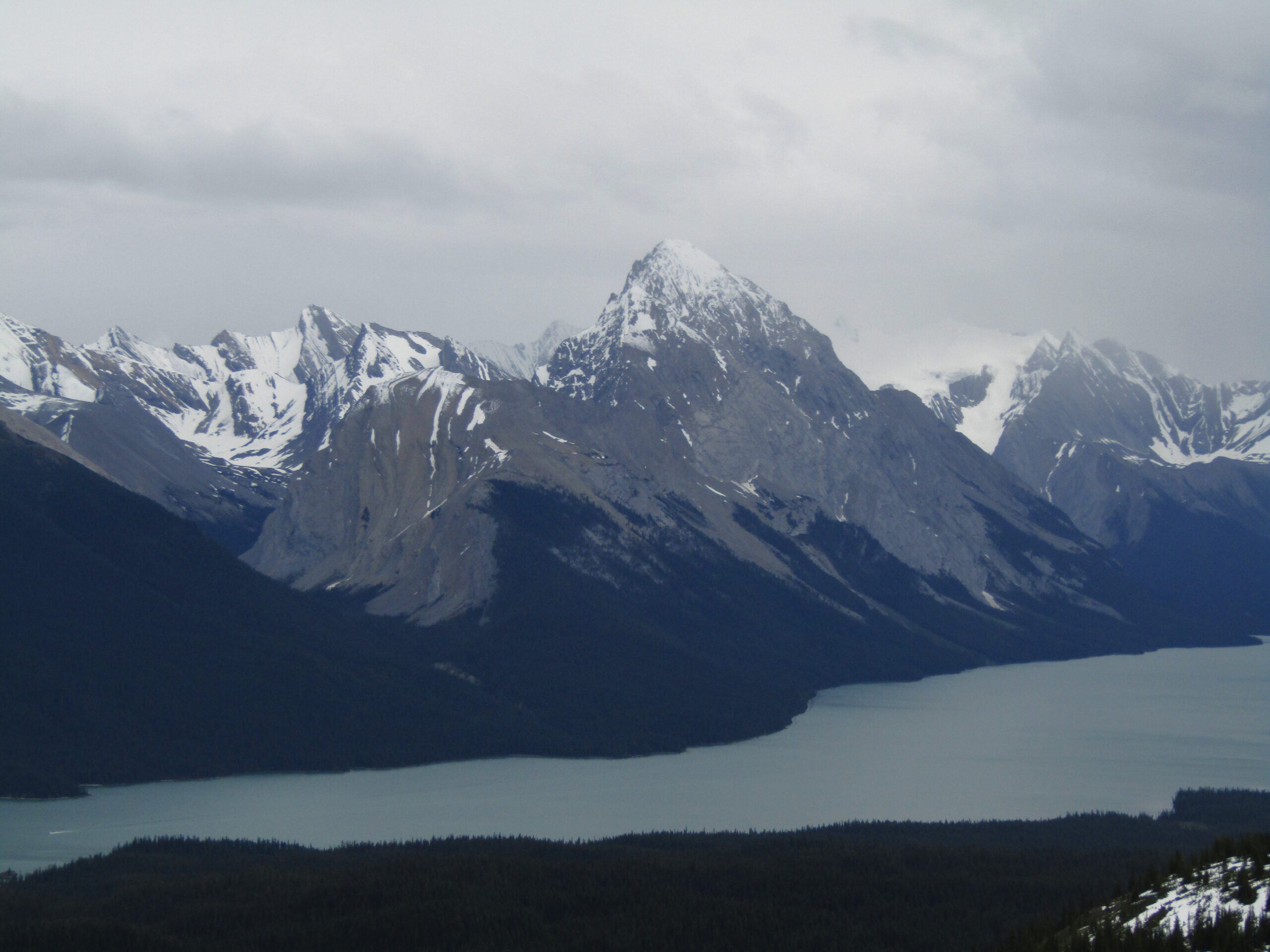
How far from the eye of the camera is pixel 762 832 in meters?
116

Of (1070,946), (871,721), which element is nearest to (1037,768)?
(871,721)

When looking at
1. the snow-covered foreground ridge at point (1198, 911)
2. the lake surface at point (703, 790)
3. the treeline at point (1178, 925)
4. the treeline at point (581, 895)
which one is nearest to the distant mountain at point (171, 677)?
the lake surface at point (703, 790)

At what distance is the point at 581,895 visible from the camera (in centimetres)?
8856

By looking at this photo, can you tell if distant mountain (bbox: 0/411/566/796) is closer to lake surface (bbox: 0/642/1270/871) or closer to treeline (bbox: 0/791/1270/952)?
lake surface (bbox: 0/642/1270/871)

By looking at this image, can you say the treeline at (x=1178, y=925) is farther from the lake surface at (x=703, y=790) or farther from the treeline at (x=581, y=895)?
the lake surface at (x=703, y=790)

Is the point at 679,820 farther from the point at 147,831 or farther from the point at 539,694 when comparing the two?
the point at 539,694

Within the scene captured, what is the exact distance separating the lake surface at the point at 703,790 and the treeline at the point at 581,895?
16.1m

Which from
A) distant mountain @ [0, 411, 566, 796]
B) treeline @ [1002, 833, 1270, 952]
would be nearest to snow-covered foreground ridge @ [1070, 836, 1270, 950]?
treeline @ [1002, 833, 1270, 952]

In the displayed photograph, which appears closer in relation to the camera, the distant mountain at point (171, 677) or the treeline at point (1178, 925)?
the treeline at point (1178, 925)

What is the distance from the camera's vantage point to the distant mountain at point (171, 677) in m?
157

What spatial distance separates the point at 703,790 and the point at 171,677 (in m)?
61.7

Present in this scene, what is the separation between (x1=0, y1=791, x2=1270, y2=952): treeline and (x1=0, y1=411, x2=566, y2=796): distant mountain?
49.2 metres

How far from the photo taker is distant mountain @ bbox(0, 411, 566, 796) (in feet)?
514

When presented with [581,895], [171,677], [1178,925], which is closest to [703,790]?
[581,895]
